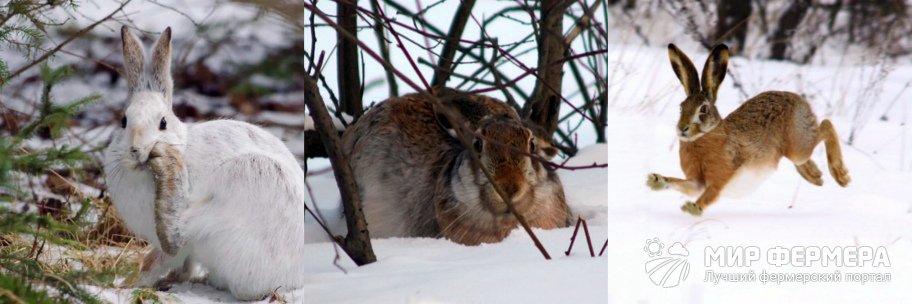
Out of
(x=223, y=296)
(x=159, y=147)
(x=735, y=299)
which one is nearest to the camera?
(x=159, y=147)

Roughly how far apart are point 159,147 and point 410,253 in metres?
0.61

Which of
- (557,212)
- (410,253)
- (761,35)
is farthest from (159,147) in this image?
(761,35)

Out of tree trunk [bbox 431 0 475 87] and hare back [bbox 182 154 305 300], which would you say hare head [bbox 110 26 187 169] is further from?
tree trunk [bbox 431 0 475 87]

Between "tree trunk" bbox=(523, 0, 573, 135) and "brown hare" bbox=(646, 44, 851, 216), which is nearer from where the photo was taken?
"brown hare" bbox=(646, 44, 851, 216)

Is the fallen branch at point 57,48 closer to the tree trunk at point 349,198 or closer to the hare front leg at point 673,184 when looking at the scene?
the tree trunk at point 349,198

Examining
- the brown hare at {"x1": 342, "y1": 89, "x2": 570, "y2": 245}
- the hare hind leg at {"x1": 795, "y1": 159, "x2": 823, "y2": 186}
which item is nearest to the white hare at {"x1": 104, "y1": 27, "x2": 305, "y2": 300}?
the brown hare at {"x1": 342, "y1": 89, "x2": 570, "y2": 245}

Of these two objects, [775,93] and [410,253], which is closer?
[775,93]

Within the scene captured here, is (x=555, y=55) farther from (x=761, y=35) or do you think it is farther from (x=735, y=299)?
(x=735, y=299)

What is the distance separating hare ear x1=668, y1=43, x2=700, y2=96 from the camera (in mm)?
2189

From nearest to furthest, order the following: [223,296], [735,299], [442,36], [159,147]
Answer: [159,147] → [223,296] → [735,299] → [442,36]

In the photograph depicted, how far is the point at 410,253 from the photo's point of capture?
92.2 inches

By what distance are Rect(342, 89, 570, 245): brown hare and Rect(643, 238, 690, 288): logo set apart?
0.61 feet

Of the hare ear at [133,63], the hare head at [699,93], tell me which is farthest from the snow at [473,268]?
the hare ear at [133,63]

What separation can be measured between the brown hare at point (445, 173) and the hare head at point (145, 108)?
0.53m
